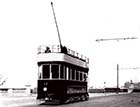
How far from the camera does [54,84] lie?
22234mm

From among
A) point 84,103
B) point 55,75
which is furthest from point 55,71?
point 84,103

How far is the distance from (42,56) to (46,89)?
7.98 ft

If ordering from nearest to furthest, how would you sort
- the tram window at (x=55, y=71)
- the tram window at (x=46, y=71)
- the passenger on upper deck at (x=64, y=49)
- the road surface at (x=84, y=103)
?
1. the road surface at (x=84, y=103)
2. the tram window at (x=55, y=71)
3. the tram window at (x=46, y=71)
4. the passenger on upper deck at (x=64, y=49)

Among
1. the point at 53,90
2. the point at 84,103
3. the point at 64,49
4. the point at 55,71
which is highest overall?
the point at 64,49

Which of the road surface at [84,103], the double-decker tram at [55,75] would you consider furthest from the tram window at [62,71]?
the road surface at [84,103]

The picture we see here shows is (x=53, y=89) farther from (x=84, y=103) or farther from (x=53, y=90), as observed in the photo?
(x=84, y=103)

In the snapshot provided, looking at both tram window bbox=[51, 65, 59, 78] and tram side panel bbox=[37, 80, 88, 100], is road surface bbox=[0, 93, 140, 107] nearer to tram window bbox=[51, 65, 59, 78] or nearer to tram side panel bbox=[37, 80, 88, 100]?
tram side panel bbox=[37, 80, 88, 100]

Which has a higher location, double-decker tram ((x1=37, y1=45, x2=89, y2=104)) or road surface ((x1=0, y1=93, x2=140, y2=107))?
double-decker tram ((x1=37, y1=45, x2=89, y2=104))

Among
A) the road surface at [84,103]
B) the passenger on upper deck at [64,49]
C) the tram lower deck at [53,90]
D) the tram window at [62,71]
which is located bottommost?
the road surface at [84,103]

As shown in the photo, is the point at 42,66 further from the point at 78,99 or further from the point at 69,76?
the point at 78,99

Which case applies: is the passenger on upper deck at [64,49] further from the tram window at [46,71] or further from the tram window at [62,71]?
the tram window at [46,71]

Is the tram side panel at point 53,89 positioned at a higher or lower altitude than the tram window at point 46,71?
lower

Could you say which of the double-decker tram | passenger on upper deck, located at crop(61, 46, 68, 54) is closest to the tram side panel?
the double-decker tram

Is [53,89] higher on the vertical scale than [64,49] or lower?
lower
